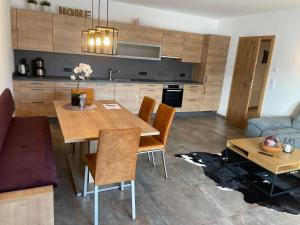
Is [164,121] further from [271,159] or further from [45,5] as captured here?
[45,5]

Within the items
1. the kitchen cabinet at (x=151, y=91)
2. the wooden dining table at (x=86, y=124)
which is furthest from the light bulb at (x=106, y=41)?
the kitchen cabinet at (x=151, y=91)

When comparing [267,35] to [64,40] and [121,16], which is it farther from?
[64,40]

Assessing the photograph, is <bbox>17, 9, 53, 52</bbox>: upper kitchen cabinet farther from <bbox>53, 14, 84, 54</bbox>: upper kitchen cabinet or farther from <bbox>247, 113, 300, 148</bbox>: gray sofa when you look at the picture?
<bbox>247, 113, 300, 148</bbox>: gray sofa

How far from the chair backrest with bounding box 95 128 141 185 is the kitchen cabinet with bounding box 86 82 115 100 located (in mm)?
3026

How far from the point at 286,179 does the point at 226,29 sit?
13.5ft

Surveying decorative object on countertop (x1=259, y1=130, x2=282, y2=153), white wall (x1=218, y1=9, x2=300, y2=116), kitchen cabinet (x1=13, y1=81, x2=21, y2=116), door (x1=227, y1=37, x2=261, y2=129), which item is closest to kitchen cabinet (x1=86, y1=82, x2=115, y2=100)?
kitchen cabinet (x1=13, y1=81, x2=21, y2=116)

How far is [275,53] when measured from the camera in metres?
4.68

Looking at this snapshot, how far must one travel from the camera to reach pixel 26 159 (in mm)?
2039

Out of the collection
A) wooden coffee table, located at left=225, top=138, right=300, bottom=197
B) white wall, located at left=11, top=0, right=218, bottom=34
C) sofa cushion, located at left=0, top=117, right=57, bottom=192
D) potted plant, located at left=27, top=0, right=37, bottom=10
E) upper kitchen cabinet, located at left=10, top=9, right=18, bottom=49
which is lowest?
wooden coffee table, located at left=225, top=138, right=300, bottom=197

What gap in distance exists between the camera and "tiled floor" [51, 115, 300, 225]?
2.17 m

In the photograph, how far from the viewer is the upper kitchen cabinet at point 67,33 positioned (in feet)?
14.4

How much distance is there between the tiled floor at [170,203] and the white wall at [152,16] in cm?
314

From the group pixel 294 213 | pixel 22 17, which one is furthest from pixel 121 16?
pixel 294 213

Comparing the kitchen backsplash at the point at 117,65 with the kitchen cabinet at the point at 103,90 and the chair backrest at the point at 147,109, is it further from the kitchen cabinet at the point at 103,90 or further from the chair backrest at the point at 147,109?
the chair backrest at the point at 147,109
